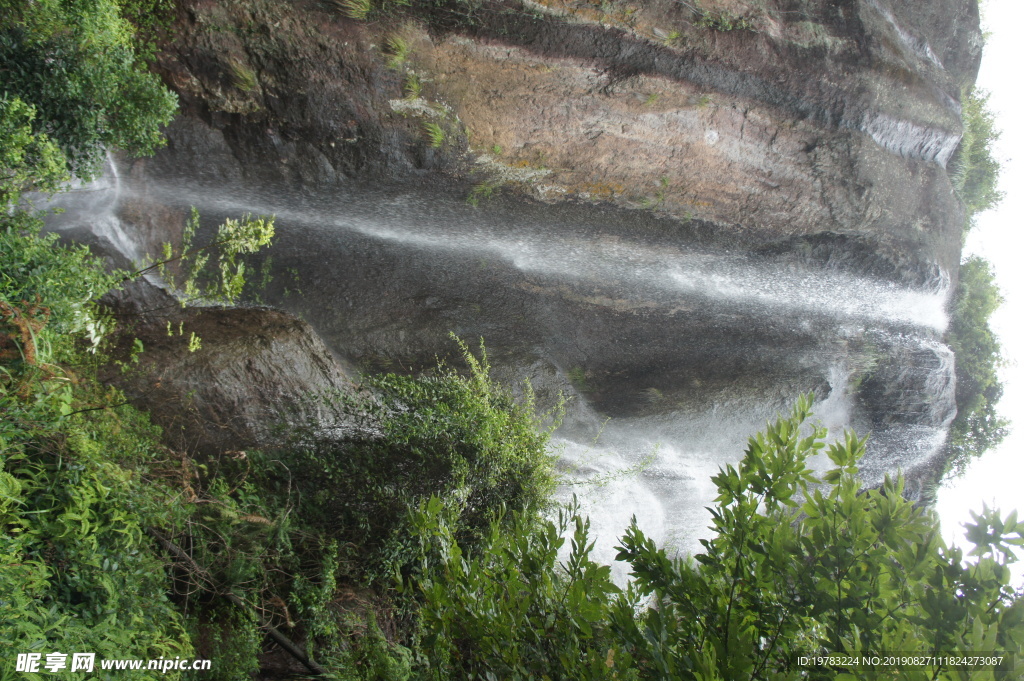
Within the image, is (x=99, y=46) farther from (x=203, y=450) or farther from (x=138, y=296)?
(x=203, y=450)

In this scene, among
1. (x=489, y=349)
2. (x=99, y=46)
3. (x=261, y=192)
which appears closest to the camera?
(x=99, y=46)

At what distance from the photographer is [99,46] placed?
16.0 feet

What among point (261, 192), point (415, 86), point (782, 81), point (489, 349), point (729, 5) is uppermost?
point (729, 5)

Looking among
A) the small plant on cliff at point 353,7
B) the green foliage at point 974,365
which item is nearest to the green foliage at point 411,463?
the small plant on cliff at point 353,7

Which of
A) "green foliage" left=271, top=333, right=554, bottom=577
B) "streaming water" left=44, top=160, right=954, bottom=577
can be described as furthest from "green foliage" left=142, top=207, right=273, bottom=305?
"green foliage" left=271, top=333, right=554, bottom=577

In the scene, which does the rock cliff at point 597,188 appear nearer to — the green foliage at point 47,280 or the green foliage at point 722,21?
the green foliage at point 722,21

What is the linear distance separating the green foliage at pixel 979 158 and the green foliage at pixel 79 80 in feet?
37.9

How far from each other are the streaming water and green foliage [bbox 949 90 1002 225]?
9.89 ft

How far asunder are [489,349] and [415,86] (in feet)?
9.50

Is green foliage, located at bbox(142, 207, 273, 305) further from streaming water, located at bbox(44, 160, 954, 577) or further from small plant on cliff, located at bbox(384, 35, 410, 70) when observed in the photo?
small plant on cliff, located at bbox(384, 35, 410, 70)

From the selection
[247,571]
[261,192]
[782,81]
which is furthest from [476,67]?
[247,571]

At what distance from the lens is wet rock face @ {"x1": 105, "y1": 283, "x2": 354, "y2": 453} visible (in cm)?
536

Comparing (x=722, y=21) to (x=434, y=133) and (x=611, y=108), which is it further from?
(x=434, y=133)

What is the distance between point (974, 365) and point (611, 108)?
24.7ft
